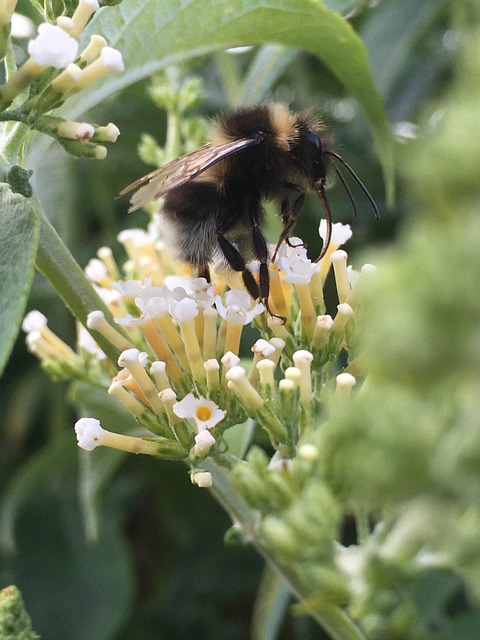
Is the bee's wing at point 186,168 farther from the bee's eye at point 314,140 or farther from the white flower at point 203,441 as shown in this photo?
the white flower at point 203,441

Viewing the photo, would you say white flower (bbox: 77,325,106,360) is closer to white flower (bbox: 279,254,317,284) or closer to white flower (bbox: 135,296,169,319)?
white flower (bbox: 135,296,169,319)

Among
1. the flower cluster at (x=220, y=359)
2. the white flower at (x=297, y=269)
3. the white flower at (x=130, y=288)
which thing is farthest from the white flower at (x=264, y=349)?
the white flower at (x=130, y=288)

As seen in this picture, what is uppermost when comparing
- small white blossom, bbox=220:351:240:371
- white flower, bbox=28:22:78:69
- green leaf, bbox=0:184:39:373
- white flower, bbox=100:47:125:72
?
white flower, bbox=28:22:78:69

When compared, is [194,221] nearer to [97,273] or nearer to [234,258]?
[234,258]

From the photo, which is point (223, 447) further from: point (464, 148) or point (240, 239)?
point (464, 148)

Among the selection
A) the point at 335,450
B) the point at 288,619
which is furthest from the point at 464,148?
the point at 288,619

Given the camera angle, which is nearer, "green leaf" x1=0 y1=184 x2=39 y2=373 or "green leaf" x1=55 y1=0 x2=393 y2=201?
"green leaf" x1=0 y1=184 x2=39 y2=373

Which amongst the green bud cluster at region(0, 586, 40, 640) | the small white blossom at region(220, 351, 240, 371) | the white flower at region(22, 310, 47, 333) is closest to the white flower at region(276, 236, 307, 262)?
the small white blossom at region(220, 351, 240, 371)

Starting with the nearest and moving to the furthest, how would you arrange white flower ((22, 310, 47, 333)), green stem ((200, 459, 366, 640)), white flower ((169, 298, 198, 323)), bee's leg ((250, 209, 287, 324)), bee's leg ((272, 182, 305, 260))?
green stem ((200, 459, 366, 640)) < white flower ((169, 298, 198, 323)) < bee's leg ((250, 209, 287, 324)) < bee's leg ((272, 182, 305, 260)) < white flower ((22, 310, 47, 333))
